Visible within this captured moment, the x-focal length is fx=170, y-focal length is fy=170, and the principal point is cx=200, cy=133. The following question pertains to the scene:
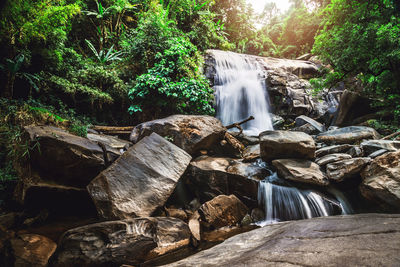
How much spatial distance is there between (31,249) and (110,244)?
1189 mm

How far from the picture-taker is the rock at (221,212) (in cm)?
332

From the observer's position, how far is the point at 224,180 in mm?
4211

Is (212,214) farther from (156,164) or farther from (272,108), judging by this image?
(272,108)

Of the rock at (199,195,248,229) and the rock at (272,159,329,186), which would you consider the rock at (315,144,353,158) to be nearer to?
the rock at (272,159,329,186)

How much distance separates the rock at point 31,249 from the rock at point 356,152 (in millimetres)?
6084

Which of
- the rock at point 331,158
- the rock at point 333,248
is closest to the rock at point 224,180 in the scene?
the rock at point 331,158

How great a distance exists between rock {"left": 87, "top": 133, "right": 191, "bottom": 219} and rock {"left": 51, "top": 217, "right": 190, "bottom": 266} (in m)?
0.54

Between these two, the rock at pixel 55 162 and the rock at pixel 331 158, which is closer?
the rock at pixel 55 162

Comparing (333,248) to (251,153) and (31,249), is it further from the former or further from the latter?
(251,153)

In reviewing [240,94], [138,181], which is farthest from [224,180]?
[240,94]

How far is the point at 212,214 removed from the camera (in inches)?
132

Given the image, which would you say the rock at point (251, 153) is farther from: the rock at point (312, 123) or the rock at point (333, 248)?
the rock at point (312, 123)

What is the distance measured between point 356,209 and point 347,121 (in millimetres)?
5703

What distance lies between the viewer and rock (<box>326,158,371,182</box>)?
3531 millimetres
